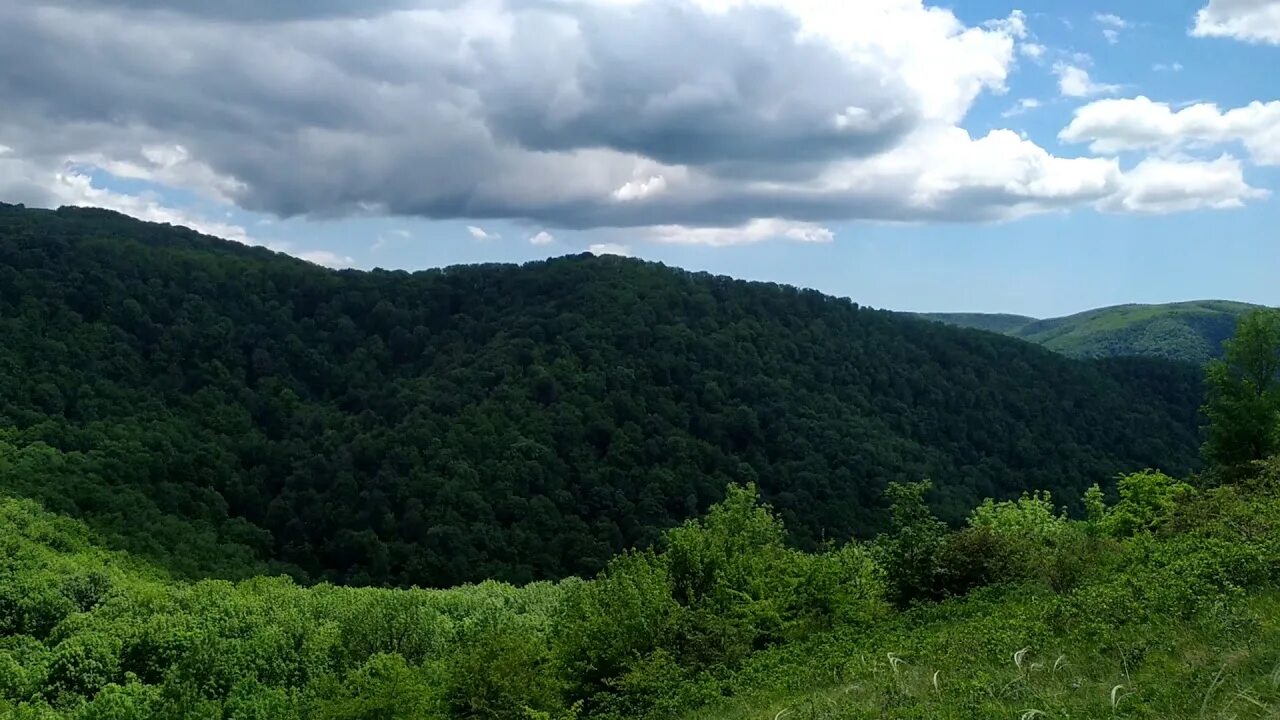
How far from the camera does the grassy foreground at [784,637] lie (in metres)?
11.6

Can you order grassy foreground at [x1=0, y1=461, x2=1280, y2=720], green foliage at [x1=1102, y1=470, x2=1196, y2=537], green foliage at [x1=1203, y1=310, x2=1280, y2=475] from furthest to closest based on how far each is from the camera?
green foliage at [x1=1203, y1=310, x2=1280, y2=475]
green foliage at [x1=1102, y1=470, x2=1196, y2=537]
grassy foreground at [x1=0, y1=461, x2=1280, y2=720]

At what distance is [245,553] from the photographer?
264 feet

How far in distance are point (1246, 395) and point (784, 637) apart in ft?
93.2

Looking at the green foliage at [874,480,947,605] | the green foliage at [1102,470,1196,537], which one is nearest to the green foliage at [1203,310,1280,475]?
the green foliage at [1102,470,1196,537]

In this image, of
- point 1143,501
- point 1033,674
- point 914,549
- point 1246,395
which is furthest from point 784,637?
point 1246,395

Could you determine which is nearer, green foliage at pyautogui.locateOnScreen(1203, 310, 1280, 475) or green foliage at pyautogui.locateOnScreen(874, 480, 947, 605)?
green foliage at pyautogui.locateOnScreen(874, 480, 947, 605)

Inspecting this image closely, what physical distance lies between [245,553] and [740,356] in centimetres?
6880

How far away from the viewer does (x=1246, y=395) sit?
120 ft

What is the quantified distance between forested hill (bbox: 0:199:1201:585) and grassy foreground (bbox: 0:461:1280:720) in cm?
3834

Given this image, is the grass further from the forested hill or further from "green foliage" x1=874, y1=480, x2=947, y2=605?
the forested hill

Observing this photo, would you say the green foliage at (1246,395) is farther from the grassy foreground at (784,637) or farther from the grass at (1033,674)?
the grass at (1033,674)

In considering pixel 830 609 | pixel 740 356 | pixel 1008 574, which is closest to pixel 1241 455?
pixel 1008 574

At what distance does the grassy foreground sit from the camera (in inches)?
456

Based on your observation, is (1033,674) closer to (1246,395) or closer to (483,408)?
(1246,395)
